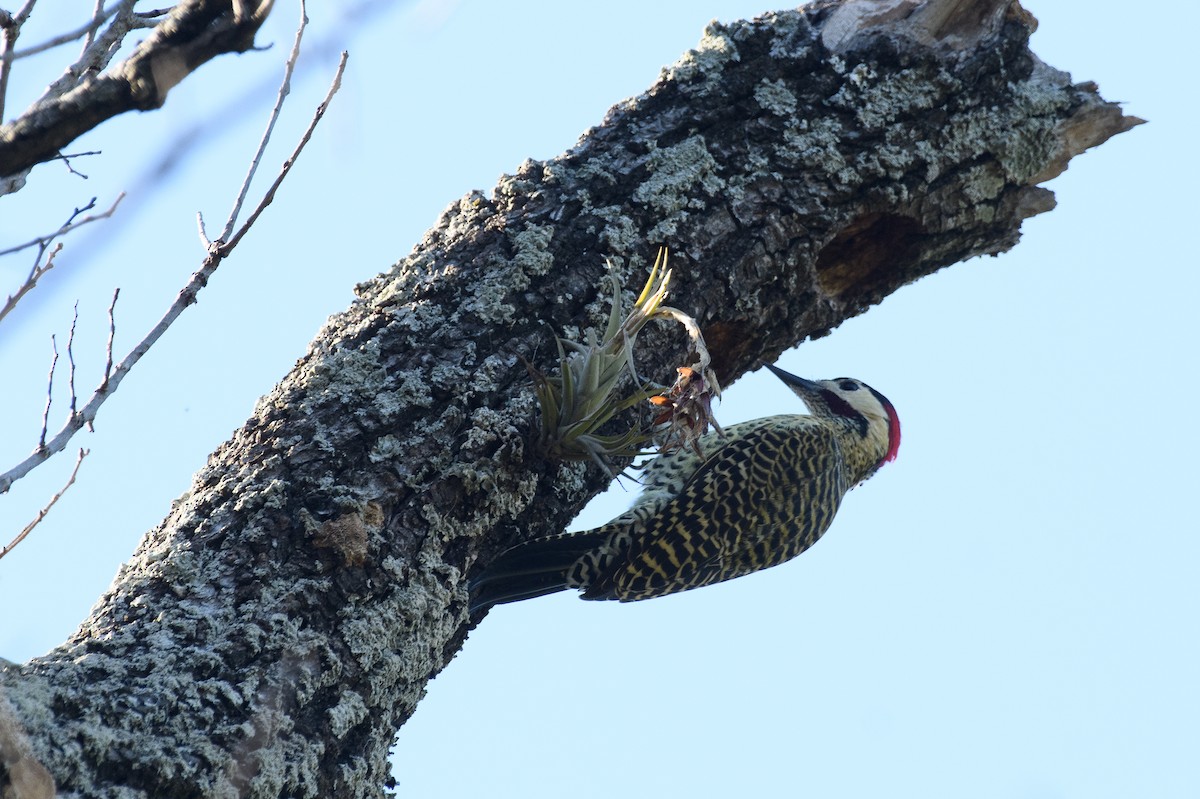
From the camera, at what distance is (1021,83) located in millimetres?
3621

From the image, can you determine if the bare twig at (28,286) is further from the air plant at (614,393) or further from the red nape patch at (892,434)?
the red nape patch at (892,434)

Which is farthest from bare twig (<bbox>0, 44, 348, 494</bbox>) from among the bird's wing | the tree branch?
the bird's wing

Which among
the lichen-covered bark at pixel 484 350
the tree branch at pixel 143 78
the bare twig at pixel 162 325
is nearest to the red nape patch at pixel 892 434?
the lichen-covered bark at pixel 484 350

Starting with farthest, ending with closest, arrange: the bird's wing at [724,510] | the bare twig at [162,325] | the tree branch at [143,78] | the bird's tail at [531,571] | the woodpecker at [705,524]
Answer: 1. the bird's wing at [724,510]
2. the woodpecker at [705,524]
3. the bird's tail at [531,571]
4. the bare twig at [162,325]
5. the tree branch at [143,78]

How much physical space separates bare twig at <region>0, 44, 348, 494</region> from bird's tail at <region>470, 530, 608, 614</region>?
1069 mm

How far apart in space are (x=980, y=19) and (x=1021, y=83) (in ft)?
0.73

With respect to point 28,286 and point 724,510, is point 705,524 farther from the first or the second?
point 28,286

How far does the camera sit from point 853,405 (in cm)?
500

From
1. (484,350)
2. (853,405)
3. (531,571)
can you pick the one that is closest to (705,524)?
(531,571)

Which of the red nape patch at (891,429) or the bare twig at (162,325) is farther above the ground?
the red nape patch at (891,429)

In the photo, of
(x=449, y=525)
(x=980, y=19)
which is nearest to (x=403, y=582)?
(x=449, y=525)

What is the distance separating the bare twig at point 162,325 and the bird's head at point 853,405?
3.24m

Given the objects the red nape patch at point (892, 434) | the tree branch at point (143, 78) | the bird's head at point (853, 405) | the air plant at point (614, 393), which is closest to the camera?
the tree branch at point (143, 78)

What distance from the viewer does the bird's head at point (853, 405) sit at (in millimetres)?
5004
